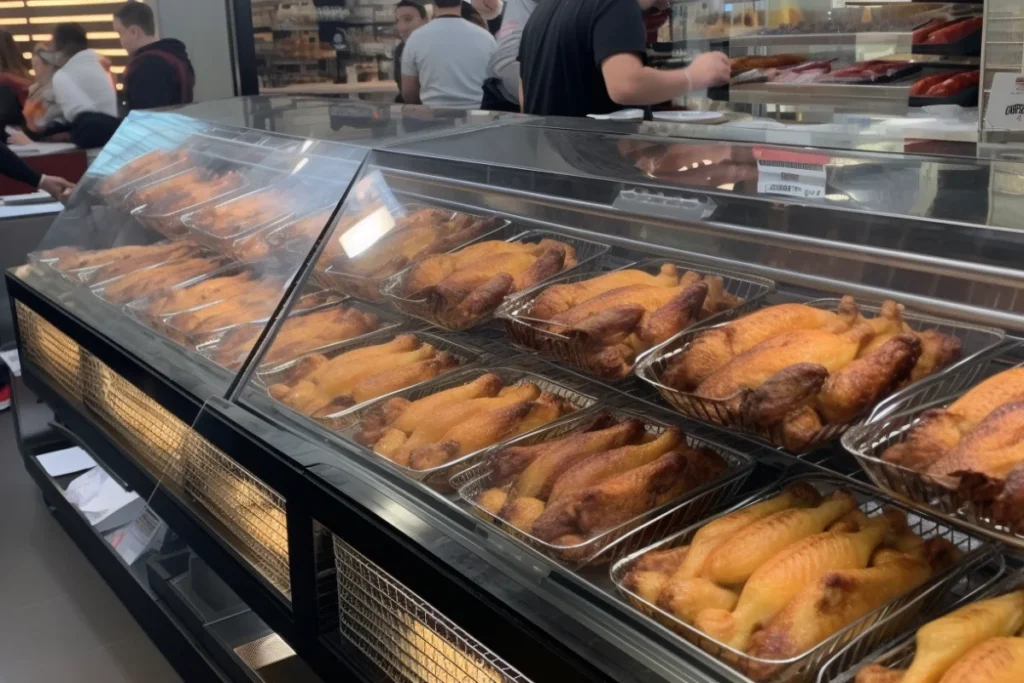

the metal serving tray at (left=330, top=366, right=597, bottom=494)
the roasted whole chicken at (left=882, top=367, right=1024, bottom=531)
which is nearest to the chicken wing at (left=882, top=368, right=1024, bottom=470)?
the roasted whole chicken at (left=882, top=367, right=1024, bottom=531)

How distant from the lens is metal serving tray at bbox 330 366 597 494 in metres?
1.97

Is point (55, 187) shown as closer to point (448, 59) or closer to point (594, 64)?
point (448, 59)

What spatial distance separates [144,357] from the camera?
2.87 metres

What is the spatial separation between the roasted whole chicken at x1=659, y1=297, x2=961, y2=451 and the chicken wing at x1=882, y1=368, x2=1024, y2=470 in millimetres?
107

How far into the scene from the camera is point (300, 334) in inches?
103

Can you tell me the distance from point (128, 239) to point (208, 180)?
38 centimetres

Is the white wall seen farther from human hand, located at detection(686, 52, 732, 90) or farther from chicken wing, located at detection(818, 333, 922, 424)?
chicken wing, located at detection(818, 333, 922, 424)

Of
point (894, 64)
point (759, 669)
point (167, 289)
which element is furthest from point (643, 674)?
point (894, 64)

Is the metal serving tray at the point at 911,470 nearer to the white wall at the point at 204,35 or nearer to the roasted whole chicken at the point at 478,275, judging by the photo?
the roasted whole chicken at the point at 478,275

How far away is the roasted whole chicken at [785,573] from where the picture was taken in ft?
4.50

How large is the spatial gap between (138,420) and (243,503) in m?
0.71

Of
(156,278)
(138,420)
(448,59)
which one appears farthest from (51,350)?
(448,59)

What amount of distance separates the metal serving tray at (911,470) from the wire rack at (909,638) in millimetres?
179

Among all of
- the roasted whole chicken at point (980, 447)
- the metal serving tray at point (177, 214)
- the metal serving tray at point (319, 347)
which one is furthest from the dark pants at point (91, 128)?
the roasted whole chicken at point (980, 447)
